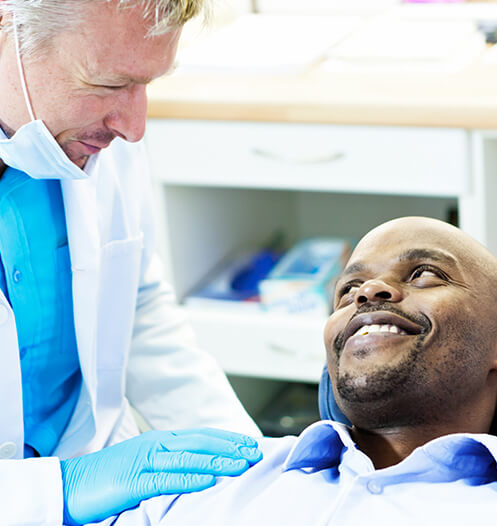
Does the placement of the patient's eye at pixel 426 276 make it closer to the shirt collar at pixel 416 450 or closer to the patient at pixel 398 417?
the patient at pixel 398 417

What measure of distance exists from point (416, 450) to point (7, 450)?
1.84 ft

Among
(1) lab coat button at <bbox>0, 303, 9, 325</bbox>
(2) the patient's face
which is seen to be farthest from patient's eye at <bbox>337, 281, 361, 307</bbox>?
(1) lab coat button at <bbox>0, 303, 9, 325</bbox>

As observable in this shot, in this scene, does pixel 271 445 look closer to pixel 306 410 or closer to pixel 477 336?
pixel 477 336

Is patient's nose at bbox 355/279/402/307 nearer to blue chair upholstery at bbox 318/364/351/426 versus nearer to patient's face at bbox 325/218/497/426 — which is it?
patient's face at bbox 325/218/497/426

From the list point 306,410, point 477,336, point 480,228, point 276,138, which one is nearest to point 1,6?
point 477,336

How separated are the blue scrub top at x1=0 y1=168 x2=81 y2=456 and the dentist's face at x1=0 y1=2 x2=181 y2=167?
0.41ft

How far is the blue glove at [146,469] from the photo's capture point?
1318 mm

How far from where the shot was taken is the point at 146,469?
1.35 m

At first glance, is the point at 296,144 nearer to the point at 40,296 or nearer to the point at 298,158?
the point at 298,158

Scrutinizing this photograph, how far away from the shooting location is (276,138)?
78.9 inches

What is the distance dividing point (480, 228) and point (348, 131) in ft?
1.01

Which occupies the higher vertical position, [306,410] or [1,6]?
[1,6]

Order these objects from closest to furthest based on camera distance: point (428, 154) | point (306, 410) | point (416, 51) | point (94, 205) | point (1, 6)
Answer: point (1, 6)
point (94, 205)
point (428, 154)
point (416, 51)
point (306, 410)

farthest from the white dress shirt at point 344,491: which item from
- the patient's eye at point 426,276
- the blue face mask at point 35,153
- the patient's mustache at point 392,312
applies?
the blue face mask at point 35,153
